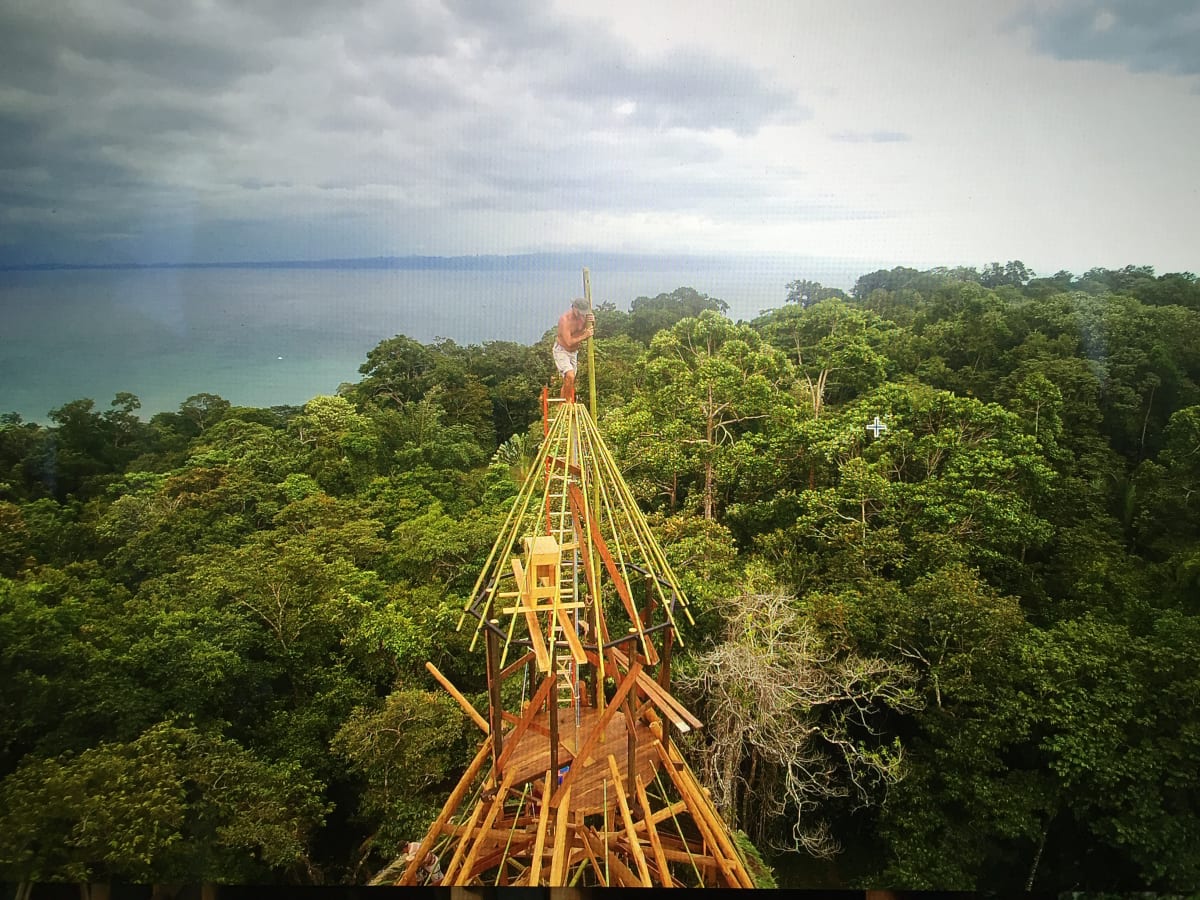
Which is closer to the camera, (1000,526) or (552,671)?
(552,671)

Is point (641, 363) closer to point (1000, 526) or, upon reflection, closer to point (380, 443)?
point (380, 443)

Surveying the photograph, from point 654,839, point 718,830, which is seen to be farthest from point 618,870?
point 718,830

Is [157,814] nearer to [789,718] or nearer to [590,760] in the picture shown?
[590,760]

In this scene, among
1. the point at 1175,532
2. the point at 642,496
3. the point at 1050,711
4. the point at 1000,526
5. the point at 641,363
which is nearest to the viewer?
the point at 1050,711

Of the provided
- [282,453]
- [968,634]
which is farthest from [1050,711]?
[282,453]

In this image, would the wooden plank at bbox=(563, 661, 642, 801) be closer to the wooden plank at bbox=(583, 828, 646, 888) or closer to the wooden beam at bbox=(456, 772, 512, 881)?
the wooden beam at bbox=(456, 772, 512, 881)

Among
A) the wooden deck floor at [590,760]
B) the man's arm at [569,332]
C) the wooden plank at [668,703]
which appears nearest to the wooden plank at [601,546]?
the wooden plank at [668,703]

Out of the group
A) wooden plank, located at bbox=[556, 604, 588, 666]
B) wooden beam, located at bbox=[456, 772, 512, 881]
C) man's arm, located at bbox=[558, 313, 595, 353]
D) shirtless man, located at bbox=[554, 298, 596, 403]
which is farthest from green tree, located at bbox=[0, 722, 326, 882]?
man's arm, located at bbox=[558, 313, 595, 353]
